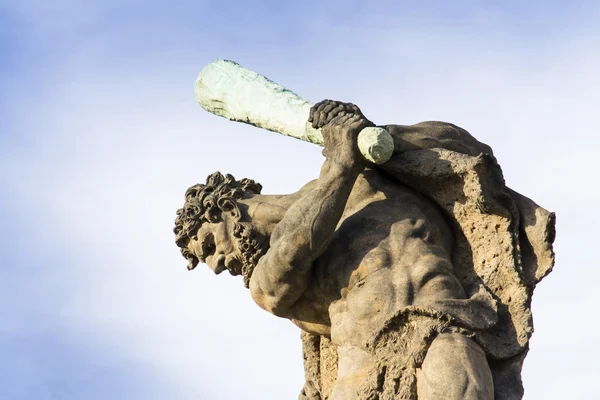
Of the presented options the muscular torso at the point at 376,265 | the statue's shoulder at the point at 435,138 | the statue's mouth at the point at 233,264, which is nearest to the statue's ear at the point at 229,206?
the statue's mouth at the point at 233,264

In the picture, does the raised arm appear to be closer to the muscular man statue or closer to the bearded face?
the muscular man statue

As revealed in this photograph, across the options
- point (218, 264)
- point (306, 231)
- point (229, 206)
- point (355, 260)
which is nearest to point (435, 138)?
point (355, 260)

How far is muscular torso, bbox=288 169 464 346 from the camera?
13297mm

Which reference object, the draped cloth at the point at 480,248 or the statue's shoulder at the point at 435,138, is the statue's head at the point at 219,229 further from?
the statue's shoulder at the point at 435,138

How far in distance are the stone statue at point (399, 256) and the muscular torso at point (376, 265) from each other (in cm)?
1

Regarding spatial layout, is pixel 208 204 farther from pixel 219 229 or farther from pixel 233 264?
pixel 233 264

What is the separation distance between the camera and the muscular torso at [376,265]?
1330 centimetres

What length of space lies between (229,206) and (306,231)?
106cm

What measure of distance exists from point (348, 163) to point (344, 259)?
2.41 ft

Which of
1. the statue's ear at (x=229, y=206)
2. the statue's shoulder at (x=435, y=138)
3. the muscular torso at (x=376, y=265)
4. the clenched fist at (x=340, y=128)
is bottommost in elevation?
the muscular torso at (x=376, y=265)

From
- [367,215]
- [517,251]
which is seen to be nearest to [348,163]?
[367,215]

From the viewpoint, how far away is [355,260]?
13594 millimetres

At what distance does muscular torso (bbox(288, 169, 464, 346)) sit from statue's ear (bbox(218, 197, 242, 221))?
60 cm

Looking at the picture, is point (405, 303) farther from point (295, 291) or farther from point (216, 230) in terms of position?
point (216, 230)
